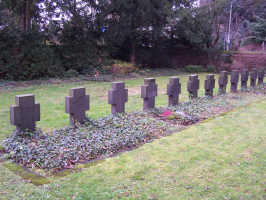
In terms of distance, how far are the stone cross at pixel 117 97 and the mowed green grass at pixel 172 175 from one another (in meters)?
1.44

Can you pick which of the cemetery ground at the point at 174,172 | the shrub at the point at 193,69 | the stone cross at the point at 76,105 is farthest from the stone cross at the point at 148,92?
the shrub at the point at 193,69

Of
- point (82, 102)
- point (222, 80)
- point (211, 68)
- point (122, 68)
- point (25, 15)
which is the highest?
point (25, 15)

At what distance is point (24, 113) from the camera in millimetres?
4738

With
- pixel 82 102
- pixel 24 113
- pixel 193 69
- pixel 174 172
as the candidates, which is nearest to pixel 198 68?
pixel 193 69

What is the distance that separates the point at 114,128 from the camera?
5.38 m

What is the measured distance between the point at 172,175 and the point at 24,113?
255 cm

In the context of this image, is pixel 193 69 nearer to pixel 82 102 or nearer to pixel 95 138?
pixel 82 102

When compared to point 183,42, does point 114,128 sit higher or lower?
lower

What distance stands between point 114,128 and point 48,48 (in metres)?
10.9

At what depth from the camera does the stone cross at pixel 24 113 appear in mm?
4641

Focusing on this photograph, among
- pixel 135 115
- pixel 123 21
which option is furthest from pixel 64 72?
pixel 135 115

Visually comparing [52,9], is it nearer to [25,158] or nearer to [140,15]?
[140,15]

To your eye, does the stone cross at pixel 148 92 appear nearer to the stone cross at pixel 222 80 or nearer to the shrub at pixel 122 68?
the stone cross at pixel 222 80

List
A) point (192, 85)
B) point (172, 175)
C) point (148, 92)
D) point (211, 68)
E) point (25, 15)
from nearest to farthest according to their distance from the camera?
1. point (172, 175)
2. point (148, 92)
3. point (192, 85)
4. point (25, 15)
5. point (211, 68)
